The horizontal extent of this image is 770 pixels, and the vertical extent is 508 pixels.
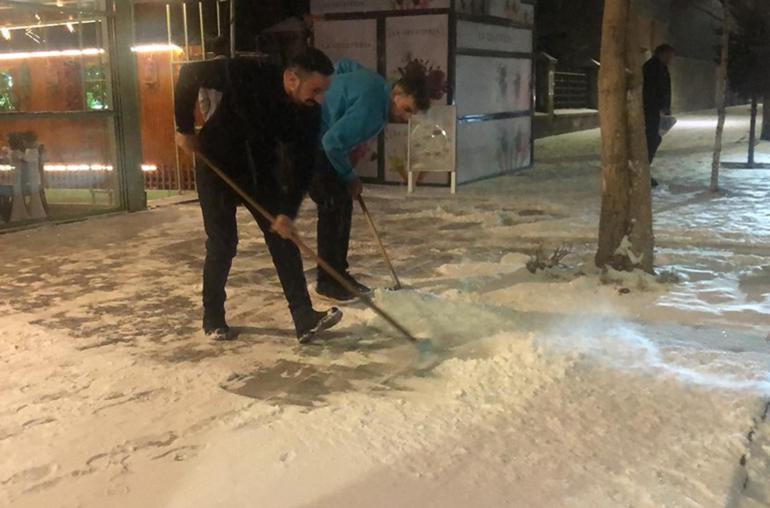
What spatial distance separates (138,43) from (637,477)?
10.3 metres

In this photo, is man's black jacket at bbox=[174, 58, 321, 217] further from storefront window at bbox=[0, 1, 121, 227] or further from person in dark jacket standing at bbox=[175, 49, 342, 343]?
storefront window at bbox=[0, 1, 121, 227]

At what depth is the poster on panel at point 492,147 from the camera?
39.2 feet

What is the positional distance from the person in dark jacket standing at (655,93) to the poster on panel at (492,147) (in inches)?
103

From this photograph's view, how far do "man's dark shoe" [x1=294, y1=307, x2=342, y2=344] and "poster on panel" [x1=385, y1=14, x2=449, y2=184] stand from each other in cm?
685

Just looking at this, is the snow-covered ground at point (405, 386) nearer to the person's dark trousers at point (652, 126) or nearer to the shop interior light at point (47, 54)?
the person's dark trousers at point (652, 126)

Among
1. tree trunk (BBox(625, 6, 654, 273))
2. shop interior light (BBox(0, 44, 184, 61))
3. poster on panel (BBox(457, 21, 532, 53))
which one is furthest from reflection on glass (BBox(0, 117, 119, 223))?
tree trunk (BBox(625, 6, 654, 273))

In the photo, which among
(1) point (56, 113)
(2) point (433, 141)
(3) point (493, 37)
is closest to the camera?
(1) point (56, 113)

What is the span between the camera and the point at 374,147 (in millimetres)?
12000

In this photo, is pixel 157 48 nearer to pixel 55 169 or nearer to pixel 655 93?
pixel 55 169

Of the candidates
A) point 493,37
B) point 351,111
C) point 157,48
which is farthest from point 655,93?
point 157,48

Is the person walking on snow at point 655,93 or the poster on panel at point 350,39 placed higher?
the poster on panel at point 350,39

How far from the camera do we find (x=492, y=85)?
12516 mm

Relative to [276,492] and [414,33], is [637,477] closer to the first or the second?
[276,492]

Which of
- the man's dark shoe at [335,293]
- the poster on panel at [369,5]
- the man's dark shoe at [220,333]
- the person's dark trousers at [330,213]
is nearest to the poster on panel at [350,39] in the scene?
the poster on panel at [369,5]
